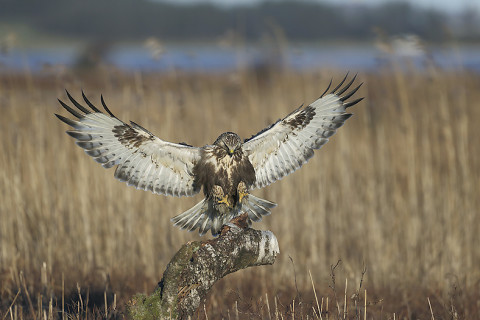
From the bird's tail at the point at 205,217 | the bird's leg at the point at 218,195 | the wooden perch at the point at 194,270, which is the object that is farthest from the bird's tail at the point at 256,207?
the wooden perch at the point at 194,270

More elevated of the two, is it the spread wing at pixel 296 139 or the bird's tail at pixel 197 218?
the spread wing at pixel 296 139

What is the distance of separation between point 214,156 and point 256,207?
0.49 m

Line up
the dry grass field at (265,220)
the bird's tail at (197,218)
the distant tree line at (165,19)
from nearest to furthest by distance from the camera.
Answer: the bird's tail at (197,218) < the dry grass field at (265,220) < the distant tree line at (165,19)

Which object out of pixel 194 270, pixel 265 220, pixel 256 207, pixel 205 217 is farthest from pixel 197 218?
pixel 265 220

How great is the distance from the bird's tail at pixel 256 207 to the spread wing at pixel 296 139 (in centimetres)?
12

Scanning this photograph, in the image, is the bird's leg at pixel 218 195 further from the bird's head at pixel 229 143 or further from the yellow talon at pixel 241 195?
the bird's head at pixel 229 143

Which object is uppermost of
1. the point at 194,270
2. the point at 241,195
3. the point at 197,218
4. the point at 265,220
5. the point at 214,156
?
the point at 214,156

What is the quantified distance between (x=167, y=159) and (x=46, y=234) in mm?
2508

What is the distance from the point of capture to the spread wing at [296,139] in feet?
13.3

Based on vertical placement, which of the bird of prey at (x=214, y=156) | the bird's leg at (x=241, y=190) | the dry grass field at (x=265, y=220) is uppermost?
the bird of prey at (x=214, y=156)

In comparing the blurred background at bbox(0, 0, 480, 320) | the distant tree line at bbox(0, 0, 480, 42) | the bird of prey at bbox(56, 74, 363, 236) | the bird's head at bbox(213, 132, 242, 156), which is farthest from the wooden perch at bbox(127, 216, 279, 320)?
the distant tree line at bbox(0, 0, 480, 42)

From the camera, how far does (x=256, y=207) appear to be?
404 centimetres

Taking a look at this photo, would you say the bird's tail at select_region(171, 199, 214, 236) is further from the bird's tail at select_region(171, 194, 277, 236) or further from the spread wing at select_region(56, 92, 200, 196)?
the spread wing at select_region(56, 92, 200, 196)

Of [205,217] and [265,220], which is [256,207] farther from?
[265,220]
